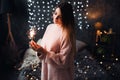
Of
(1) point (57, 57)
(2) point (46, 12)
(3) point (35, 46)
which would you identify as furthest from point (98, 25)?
(3) point (35, 46)

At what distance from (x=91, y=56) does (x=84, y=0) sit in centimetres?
72

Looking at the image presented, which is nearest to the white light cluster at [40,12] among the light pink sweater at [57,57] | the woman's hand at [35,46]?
the light pink sweater at [57,57]

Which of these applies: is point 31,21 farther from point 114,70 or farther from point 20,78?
point 114,70

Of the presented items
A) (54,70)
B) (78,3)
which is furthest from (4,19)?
(54,70)

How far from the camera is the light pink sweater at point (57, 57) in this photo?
7.74 feet

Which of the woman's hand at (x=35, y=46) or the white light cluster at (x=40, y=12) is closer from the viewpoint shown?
the woman's hand at (x=35, y=46)

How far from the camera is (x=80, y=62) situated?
3.65 meters

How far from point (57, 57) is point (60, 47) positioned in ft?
0.34

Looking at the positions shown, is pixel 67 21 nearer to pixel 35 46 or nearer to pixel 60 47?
pixel 60 47

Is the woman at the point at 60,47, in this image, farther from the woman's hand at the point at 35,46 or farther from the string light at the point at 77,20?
the string light at the point at 77,20

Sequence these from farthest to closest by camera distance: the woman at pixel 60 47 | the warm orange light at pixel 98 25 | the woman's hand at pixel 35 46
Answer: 1. the warm orange light at pixel 98 25
2. the woman at pixel 60 47
3. the woman's hand at pixel 35 46

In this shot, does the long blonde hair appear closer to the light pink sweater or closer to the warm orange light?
the light pink sweater

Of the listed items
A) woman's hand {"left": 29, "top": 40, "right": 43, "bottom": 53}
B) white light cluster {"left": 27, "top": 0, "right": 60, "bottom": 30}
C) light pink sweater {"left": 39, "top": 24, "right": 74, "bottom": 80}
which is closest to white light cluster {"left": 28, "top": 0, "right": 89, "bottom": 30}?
white light cluster {"left": 27, "top": 0, "right": 60, "bottom": 30}

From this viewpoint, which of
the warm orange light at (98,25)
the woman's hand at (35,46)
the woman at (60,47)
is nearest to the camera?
the woman's hand at (35,46)
